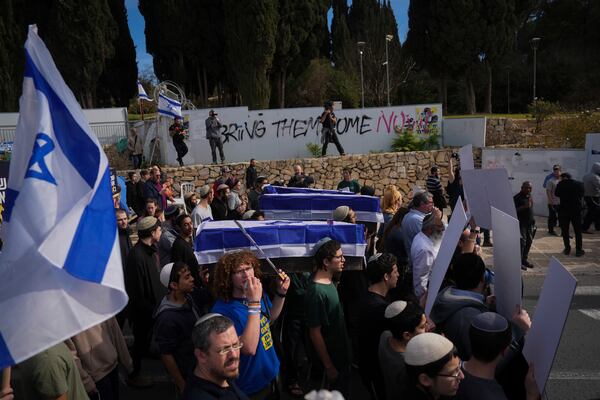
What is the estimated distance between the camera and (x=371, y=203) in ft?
21.6

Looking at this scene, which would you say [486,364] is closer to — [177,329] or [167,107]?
[177,329]

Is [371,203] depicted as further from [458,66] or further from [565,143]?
[458,66]

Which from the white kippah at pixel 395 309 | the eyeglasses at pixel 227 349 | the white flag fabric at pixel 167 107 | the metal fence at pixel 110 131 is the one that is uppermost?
the white flag fabric at pixel 167 107

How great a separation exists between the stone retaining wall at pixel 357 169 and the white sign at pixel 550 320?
542 inches

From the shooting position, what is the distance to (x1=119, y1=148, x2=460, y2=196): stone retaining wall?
1603cm

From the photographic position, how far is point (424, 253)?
467 centimetres

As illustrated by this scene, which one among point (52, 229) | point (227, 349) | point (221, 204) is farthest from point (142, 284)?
point (221, 204)

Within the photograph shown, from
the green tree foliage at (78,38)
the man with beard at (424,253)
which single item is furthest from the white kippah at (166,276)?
the green tree foliage at (78,38)

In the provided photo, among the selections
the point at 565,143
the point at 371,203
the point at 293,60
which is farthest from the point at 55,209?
the point at 293,60

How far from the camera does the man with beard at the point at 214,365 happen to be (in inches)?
97.3

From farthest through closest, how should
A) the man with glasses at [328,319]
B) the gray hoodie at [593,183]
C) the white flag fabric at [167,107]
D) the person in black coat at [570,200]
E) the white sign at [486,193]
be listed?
Result: the white flag fabric at [167,107], the gray hoodie at [593,183], the person in black coat at [570,200], the white sign at [486,193], the man with glasses at [328,319]

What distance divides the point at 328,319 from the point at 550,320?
65.1 inches

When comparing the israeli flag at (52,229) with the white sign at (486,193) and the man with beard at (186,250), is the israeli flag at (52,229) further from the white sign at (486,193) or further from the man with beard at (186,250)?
the white sign at (486,193)

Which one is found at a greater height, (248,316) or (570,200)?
(248,316)
